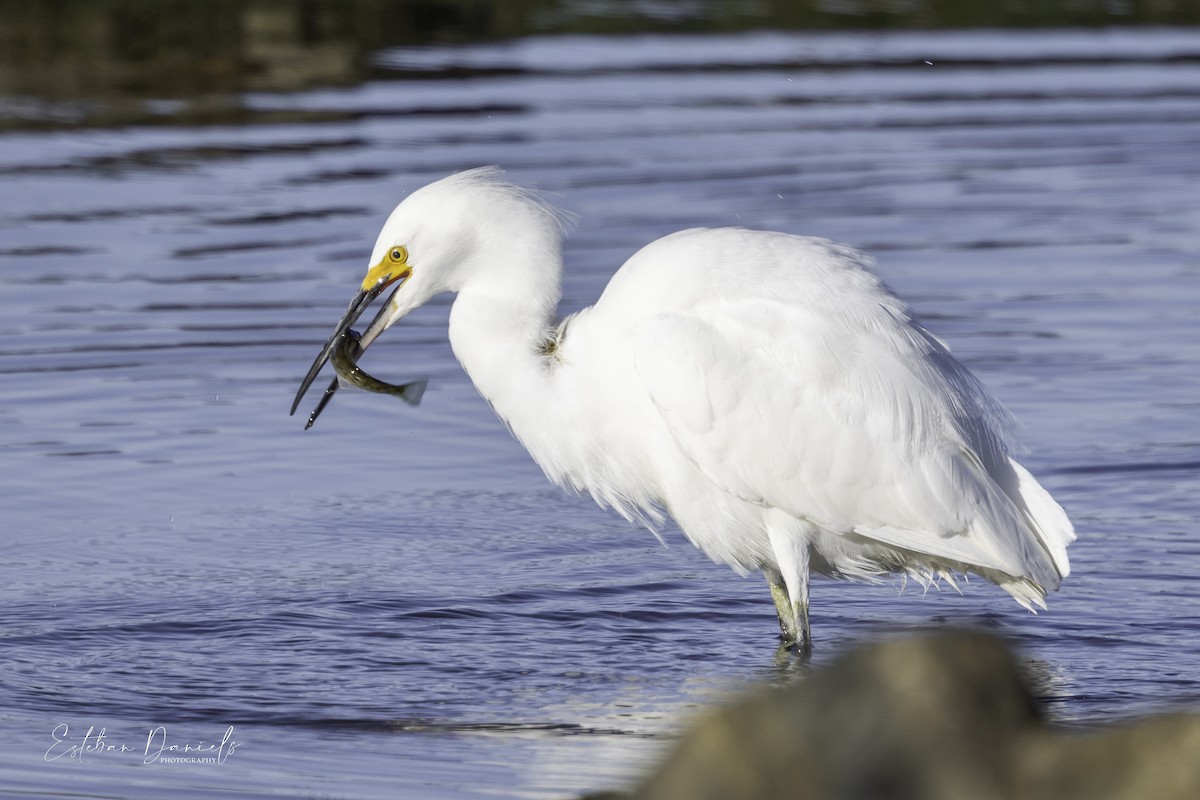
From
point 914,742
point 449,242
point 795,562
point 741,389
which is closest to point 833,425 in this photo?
point 741,389

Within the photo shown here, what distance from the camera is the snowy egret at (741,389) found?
6672 millimetres

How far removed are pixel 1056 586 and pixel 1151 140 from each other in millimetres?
11724

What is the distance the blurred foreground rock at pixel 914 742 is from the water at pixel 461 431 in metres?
2.19

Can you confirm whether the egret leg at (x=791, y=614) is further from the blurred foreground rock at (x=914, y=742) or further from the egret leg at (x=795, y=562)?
the blurred foreground rock at (x=914, y=742)

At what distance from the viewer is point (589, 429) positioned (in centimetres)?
694

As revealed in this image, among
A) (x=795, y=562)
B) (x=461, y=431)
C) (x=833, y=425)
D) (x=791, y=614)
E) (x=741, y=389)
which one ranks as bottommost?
(x=461, y=431)

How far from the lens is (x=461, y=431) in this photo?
1012 cm

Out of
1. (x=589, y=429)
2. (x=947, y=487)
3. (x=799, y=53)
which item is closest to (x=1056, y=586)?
(x=947, y=487)

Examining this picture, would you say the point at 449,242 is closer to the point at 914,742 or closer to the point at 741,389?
the point at 741,389

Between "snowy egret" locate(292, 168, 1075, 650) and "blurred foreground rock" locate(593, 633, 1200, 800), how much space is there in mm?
3271

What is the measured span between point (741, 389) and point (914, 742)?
11.4 ft

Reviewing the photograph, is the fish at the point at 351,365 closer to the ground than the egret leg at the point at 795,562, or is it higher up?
higher up

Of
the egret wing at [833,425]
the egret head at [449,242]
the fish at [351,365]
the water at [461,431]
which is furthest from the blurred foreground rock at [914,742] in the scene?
the fish at [351,365]

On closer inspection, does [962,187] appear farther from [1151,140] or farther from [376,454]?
[376,454]
